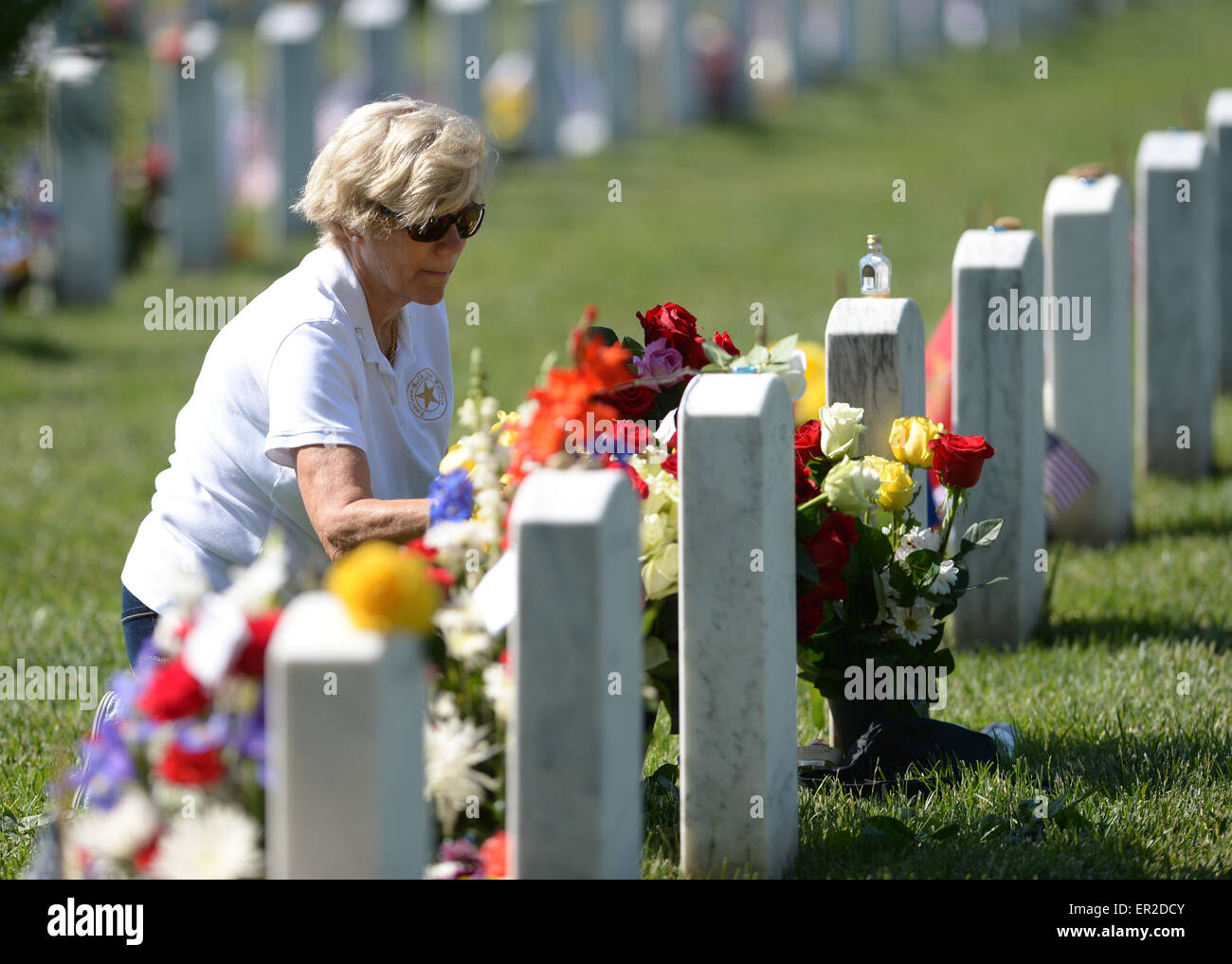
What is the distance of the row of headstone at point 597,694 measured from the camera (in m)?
2.10

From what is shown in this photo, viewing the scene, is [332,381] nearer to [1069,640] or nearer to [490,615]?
[490,615]

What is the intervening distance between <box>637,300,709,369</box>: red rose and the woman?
43 cm

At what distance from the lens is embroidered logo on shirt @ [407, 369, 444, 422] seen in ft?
12.0

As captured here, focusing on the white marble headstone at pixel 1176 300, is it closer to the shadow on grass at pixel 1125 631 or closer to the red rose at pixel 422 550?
the shadow on grass at pixel 1125 631

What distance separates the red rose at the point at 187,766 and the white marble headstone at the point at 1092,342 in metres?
3.72

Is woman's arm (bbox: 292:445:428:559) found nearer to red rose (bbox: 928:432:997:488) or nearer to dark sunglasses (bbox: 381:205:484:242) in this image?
dark sunglasses (bbox: 381:205:484:242)

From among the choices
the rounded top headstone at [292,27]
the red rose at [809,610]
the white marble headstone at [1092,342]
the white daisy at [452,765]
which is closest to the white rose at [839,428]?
the red rose at [809,610]

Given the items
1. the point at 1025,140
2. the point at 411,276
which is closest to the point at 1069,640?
the point at 411,276

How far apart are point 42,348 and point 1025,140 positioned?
9.77 meters

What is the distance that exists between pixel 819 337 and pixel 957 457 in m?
5.42

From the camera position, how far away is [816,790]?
3549 mm

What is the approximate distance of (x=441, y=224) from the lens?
10.9 ft
